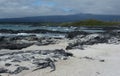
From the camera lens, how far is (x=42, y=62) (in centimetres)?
1984

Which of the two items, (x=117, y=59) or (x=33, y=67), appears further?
(x=117, y=59)

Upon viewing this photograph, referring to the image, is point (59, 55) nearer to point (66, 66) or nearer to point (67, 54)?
point (67, 54)

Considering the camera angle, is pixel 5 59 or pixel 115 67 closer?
pixel 115 67

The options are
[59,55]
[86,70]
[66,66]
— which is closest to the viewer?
[86,70]

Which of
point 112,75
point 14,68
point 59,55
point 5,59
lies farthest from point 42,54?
point 112,75

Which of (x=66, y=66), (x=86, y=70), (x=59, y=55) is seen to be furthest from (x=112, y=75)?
(x=59, y=55)

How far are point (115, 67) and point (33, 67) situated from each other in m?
5.26

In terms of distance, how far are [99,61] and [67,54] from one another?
324 centimetres

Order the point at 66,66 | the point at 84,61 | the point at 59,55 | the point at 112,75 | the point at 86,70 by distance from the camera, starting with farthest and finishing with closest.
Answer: the point at 59,55, the point at 84,61, the point at 66,66, the point at 86,70, the point at 112,75

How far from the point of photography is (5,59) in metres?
21.2

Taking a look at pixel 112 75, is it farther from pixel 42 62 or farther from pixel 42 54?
pixel 42 54

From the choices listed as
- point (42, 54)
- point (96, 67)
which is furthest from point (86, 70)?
point (42, 54)

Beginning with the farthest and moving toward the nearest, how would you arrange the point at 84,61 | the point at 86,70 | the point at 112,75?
the point at 84,61 → the point at 86,70 → the point at 112,75

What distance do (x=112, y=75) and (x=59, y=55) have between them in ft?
22.4
